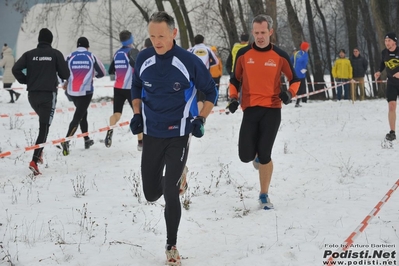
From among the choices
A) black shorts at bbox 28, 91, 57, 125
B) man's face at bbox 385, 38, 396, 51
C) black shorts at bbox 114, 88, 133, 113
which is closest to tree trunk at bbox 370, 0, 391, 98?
man's face at bbox 385, 38, 396, 51

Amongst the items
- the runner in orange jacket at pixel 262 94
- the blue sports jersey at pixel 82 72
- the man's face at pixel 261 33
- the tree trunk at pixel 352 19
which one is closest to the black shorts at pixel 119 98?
the blue sports jersey at pixel 82 72

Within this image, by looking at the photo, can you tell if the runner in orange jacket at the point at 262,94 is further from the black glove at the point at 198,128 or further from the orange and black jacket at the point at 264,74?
the black glove at the point at 198,128

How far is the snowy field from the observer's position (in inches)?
197

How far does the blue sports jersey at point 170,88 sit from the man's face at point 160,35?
7 centimetres

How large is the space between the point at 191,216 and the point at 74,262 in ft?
5.65

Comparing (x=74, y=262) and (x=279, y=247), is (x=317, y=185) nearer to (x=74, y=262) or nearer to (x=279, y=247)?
(x=279, y=247)

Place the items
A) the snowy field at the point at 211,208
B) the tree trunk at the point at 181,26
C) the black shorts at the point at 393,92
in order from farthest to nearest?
the tree trunk at the point at 181,26 < the black shorts at the point at 393,92 < the snowy field at the point at 211,208

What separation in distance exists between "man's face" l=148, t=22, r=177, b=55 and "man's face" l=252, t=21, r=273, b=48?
5.61ft

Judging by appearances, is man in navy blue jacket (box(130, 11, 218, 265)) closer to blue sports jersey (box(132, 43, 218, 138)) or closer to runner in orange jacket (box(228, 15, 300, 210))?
blue sports jersey (box(132, 43, 218, 138))

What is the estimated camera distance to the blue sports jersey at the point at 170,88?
4957 millimetres

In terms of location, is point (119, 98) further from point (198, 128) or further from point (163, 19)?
point (198, 128)

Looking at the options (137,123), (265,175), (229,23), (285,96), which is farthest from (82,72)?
(229,23)

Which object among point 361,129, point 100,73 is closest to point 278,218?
point 100,73

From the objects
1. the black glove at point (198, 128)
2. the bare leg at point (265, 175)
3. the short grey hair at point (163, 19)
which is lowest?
the bare leg at point (265, 175)
